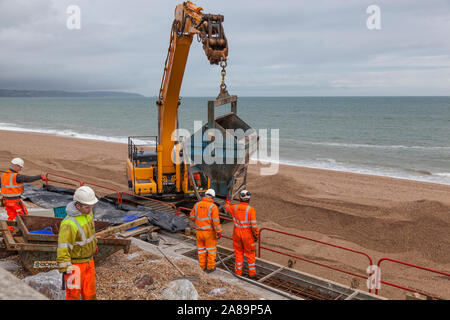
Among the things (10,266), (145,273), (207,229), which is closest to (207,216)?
(207,229)

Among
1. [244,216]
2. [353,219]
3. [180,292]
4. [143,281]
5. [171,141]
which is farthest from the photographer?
[353,219]

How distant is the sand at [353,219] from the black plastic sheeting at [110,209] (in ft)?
8.68

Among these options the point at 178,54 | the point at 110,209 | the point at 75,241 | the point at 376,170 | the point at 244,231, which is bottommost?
the point at 376,170

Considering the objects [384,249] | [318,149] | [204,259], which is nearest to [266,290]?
[204,259]

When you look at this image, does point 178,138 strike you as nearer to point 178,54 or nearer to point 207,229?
point 178,54

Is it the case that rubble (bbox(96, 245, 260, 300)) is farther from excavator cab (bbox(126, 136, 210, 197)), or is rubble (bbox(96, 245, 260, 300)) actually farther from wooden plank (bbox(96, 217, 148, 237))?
excavator cab (bbox(126, 136, 210, 197))

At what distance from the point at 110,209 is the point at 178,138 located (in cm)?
303

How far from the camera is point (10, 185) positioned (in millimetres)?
8195

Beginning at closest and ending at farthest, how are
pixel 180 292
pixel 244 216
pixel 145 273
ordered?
pixel 180 292 < pixel 145 273 < pixel 244 216

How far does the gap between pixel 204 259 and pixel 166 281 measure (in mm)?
1065

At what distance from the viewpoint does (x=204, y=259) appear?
21.7 ft

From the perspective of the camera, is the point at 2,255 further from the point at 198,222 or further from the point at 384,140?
the point at 384,140

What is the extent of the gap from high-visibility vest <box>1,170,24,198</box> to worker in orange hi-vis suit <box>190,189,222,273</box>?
461 cm

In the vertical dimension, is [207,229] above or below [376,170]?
above
